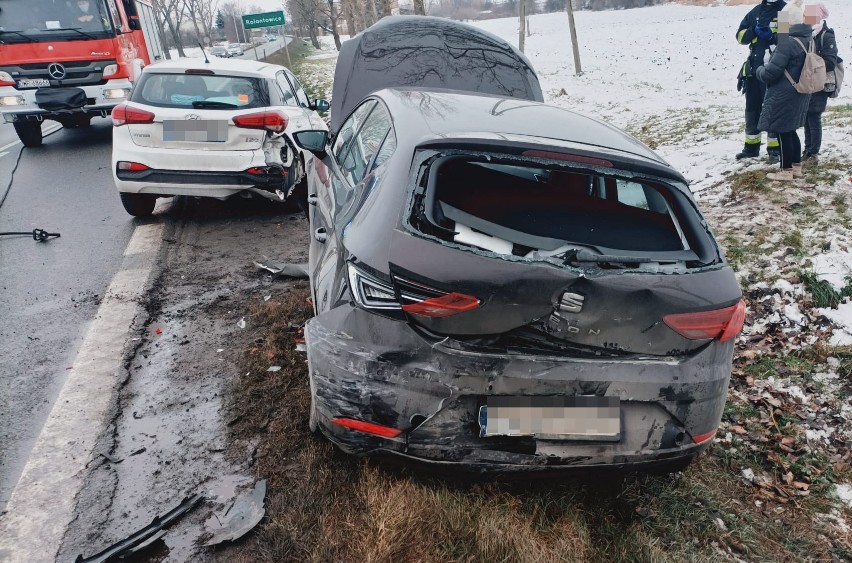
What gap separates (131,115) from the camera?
5.63 meters

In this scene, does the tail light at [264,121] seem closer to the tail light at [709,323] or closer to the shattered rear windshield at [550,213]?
the shattered rear windshield at [550,213]

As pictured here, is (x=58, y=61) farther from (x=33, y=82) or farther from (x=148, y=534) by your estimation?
(x=148, y=534)

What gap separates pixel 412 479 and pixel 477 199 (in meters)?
1.21

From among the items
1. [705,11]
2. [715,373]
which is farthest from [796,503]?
[705,11]

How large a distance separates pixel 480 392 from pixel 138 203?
5.36 metres

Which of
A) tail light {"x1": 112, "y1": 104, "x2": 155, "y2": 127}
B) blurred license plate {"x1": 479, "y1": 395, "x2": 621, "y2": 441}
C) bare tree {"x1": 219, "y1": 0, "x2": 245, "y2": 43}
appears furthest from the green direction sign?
bare tree {"x1": 219, "y1": 0, "x2": 245, "y2": 43}

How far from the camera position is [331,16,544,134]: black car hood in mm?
6168

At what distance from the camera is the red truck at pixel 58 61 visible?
388 inches

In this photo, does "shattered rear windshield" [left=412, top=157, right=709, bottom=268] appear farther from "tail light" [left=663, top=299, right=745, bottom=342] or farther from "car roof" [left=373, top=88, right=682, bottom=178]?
"tail light" [left=663, top=299, right=745, bottom=342]

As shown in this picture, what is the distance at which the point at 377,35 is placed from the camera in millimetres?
6500

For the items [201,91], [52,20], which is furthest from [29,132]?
[201,91]

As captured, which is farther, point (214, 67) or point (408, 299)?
point (214, 67)

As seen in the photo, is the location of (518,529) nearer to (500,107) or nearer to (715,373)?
(715,373)

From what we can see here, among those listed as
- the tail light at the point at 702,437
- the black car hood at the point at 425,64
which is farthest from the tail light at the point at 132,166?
the tail light at the point at 702,437
